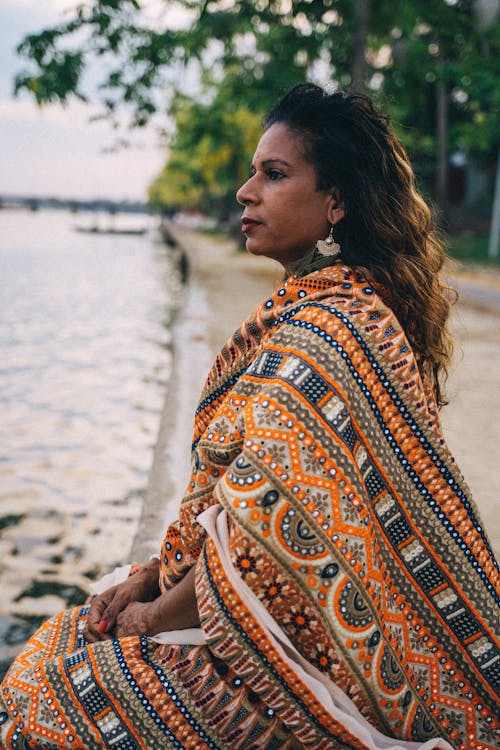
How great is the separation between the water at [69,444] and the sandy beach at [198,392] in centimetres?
59

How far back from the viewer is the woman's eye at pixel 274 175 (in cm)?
178

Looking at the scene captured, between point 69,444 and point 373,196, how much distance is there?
499cm

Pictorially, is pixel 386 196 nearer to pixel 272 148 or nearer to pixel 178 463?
pixel 272 148

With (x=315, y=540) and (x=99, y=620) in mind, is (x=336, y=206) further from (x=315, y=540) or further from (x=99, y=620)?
(x=99, y=620)

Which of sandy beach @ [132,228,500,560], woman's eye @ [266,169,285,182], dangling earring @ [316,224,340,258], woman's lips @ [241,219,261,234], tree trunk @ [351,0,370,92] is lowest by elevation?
sandy beach @ [132,228,500,560]

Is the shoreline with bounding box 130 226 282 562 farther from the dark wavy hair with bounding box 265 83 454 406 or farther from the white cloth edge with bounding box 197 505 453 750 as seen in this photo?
the white cloth edge with bounding box 197 505 453 750

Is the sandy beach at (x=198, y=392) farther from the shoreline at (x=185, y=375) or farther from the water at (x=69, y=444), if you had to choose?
the water at (x=69, y=444)

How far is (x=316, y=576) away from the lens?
1437 millimetres

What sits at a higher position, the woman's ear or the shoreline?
the woman's ear

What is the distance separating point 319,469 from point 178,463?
288 cm

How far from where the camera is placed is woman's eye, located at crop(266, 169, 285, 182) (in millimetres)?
1775

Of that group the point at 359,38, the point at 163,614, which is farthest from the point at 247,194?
the point at 359,38

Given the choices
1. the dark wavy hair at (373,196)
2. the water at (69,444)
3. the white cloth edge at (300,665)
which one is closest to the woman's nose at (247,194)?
the dark wavy hair at (373,196)

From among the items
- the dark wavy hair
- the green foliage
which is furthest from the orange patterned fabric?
the green foliage
